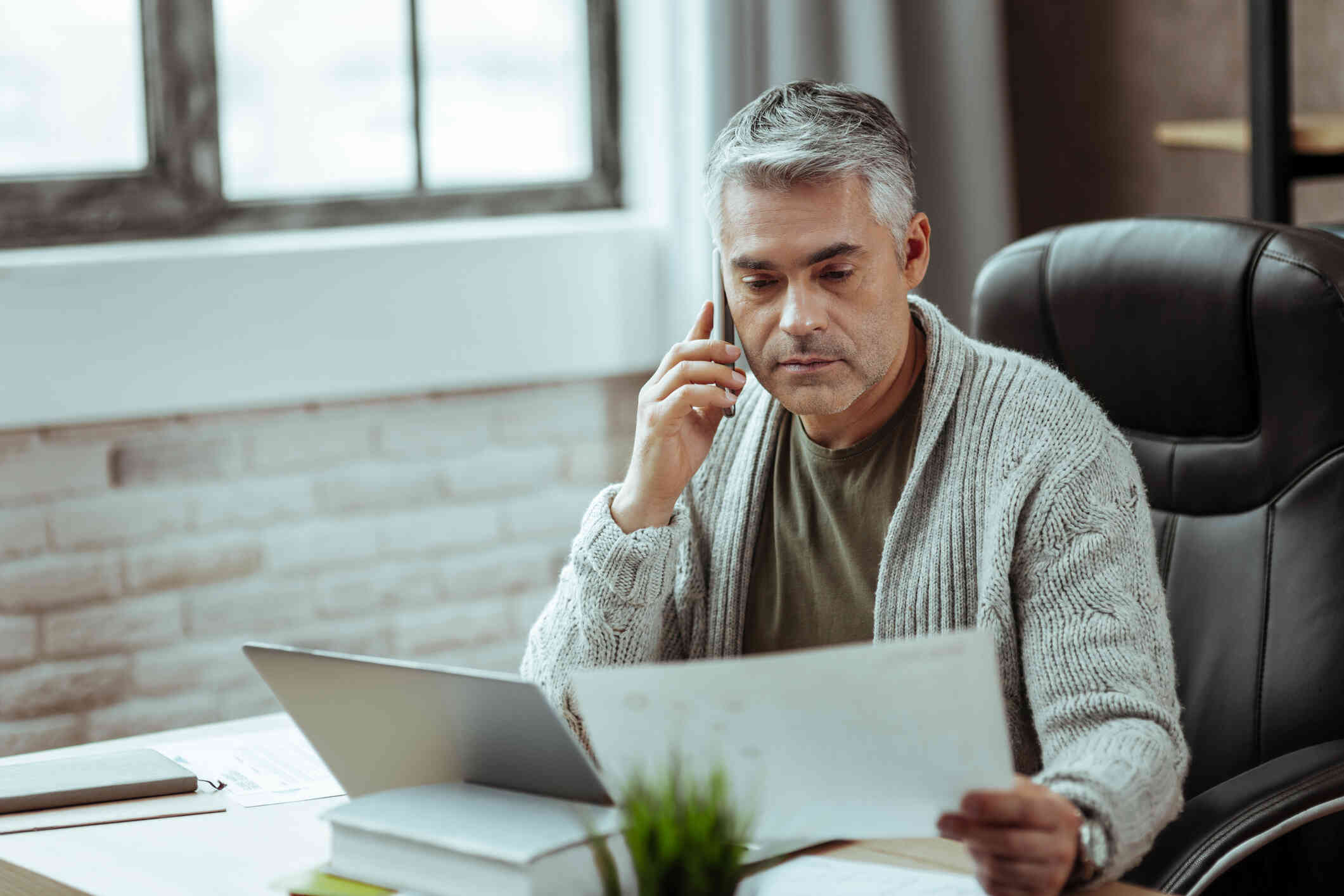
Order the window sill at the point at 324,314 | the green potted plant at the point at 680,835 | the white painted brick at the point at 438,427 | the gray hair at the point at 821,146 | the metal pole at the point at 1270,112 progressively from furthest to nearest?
the white painted brick at the point at 438,427 < the window sill at the point at 324,314 < the metal pole at the point at 1270,112 < the gray hair at the point at 821,146 < the green potted plant at the point at 680,835

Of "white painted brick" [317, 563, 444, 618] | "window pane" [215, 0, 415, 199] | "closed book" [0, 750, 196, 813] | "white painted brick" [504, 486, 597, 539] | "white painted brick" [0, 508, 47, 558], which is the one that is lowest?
"white painted brick" [317, 563, 444, 618]

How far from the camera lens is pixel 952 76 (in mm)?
2865

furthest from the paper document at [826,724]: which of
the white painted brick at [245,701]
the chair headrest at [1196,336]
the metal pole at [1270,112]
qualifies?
A: the white painted brick at [245,701]

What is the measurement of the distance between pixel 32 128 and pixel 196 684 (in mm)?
907

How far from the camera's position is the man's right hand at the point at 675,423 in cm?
152

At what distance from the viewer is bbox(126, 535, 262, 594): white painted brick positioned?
2465 millimetres

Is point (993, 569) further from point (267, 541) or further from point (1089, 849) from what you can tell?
point (267, 541)

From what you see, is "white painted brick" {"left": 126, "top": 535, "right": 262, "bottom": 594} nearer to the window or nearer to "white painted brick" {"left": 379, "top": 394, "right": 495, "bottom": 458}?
"white painted brick" {"left": 379, "top": 394, "right": 495, "bottom": 458}

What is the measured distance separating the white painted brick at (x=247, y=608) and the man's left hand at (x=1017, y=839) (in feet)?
5.72

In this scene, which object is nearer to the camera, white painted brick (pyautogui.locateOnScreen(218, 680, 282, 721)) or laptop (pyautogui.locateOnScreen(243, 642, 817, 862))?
laptop (pyautogui.locateOnScreen(243, 642, 817, 862))

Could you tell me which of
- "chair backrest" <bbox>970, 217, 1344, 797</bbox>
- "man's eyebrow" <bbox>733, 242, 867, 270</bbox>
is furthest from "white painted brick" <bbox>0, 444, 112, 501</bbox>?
"chair backrest" <bbox>970, 217, 1344, 797</bbox>

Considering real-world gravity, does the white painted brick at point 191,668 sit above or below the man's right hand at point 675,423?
below

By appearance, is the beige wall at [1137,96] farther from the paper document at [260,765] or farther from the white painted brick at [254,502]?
the paper document at [260,765]

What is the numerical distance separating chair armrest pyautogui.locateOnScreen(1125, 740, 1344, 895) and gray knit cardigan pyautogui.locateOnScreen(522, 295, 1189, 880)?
107mm
